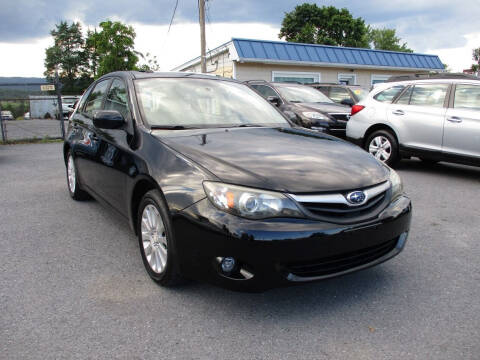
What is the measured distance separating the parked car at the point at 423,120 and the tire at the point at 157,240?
520 centimetres

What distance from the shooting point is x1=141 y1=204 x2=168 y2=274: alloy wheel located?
2779mm

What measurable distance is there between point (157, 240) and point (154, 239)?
43 millimetres

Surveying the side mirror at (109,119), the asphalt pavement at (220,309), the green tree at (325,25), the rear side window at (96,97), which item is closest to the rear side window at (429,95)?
the asphalt pavement at (220,309)

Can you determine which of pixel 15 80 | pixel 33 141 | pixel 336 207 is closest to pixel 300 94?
pixel 336 207

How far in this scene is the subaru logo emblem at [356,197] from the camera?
97.0 inches

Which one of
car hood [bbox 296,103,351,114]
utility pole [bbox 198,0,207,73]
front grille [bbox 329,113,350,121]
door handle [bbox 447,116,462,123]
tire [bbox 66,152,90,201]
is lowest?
tire [bbox 66,152,90,201]

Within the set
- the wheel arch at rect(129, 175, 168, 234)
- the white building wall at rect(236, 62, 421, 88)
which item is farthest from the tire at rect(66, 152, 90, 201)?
the white building wall at rect(236, 62, 421, 88)

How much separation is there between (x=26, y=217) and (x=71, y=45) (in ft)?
231

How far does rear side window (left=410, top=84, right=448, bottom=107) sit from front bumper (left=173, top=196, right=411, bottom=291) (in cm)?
486

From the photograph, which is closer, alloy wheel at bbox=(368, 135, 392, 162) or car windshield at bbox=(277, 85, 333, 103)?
alloy wheel at bbox=(368, 135, 392, 162)

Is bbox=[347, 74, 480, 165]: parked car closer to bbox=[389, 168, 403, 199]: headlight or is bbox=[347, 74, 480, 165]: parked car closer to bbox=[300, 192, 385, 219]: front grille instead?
bbox=[389, 168, 403, 199]: headlight

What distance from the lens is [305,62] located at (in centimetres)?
1884

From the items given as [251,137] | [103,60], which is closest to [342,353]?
[251,137]

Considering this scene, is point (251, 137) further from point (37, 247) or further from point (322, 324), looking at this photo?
point (37, 247)
